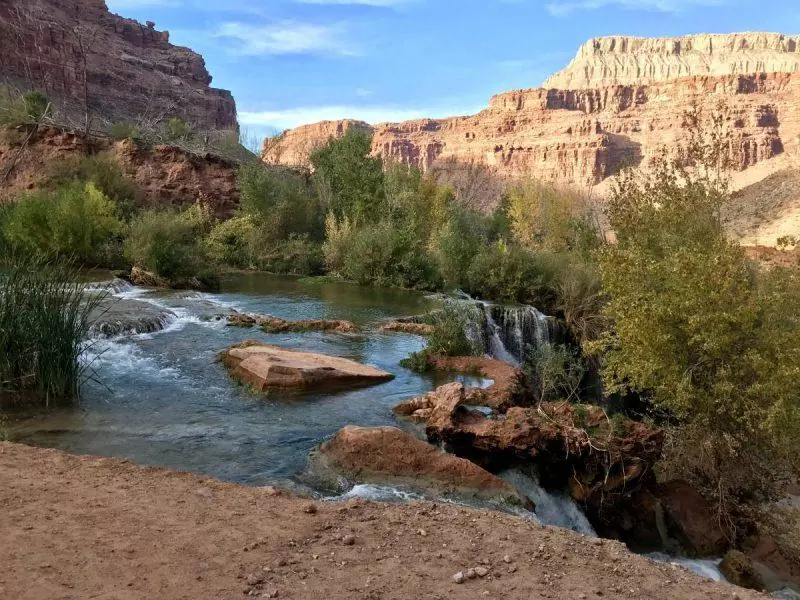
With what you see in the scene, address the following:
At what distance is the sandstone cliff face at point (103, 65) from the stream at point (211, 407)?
32865mm

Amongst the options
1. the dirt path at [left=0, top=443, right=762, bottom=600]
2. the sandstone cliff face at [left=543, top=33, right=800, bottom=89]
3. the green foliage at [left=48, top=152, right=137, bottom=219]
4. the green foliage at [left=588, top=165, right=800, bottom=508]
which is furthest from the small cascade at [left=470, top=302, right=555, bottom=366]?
the sandstone cliff face at [left=543, top=33, right=800, bottom=89]

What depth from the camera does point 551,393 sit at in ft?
32.7

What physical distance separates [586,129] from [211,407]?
10232 centimetres

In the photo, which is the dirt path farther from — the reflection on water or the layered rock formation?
the layered rock formation

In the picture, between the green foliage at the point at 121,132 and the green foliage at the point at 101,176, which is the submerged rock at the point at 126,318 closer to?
the green foliage at the point at 101,176

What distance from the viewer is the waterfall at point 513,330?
14078 mm

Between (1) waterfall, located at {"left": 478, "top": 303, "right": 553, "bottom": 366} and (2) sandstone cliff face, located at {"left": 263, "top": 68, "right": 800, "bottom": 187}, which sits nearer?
(1) waterfall, located at {"left": 478, "top": 303, "right": 553, "bottom": 366}

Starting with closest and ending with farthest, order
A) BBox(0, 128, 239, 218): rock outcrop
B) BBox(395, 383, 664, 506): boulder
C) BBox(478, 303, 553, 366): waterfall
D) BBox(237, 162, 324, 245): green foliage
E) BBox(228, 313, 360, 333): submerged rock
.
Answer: BBox(395, 383, 664, 506): boulder → BBox(228, 313, 360, 333): submerged rock → BBox(478, 303, 553, 366): waterfall → BBox(0, 128, 239, 218): rock outcrop → BBox(237, 162, 324, 245): green foliage

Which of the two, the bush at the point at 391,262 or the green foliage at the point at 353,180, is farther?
the green foliage at the point at 353,180

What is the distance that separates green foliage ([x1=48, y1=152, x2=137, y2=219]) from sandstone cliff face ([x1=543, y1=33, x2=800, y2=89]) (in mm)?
123603

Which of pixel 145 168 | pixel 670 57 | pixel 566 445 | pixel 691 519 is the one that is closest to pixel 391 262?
pixel 145 168

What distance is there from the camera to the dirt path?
3.68m

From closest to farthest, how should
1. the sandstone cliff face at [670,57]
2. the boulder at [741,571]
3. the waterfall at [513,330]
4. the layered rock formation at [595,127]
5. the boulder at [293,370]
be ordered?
the boulder at [741,571]
the boulder at [293,370]
the waterfall at [513,330]
the layered rock formation at [595,127]
the sandstone cliff face at [670,57]

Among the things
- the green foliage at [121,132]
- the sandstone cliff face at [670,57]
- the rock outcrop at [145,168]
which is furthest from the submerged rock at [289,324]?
the sandstone cliff face at [670,57]
